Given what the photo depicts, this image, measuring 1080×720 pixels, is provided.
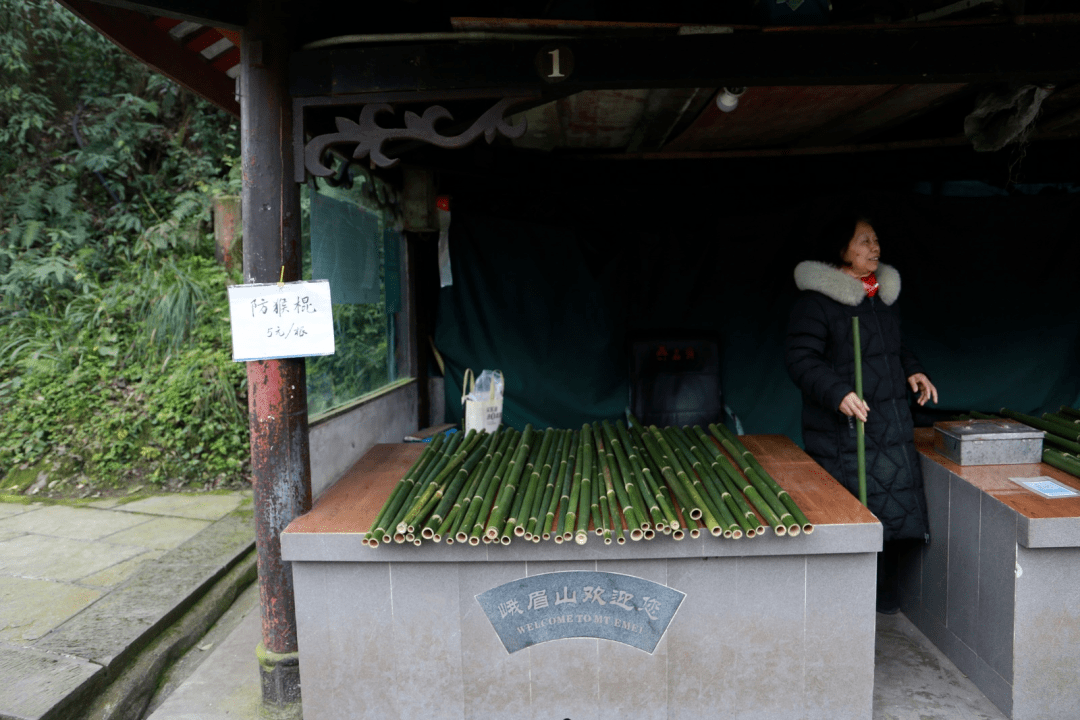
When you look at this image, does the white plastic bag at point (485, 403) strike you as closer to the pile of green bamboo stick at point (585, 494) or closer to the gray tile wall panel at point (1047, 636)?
the pile of green bamboo stick at point (585, 494)

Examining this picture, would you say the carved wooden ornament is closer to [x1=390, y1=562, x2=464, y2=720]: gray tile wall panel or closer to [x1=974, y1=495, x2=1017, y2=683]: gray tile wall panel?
[x1=390, y1=562, x2=464, y2=720]: gray tile wall panel

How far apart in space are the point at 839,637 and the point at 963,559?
0.76m

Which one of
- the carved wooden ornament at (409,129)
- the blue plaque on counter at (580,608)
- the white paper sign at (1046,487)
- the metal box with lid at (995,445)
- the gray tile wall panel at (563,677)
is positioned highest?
the carved wooden ornament at (409,129)

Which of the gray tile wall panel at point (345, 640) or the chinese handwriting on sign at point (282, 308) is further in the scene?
the chinese handwriting on sign at point (282, 308)

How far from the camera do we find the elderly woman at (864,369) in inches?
110

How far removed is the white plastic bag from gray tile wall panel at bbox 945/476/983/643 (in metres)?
2.45

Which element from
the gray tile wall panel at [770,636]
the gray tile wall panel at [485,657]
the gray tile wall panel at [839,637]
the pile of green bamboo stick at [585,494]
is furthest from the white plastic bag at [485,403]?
the gray tile wall panel at [839,637]

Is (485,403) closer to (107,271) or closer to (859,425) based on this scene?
(859,425)

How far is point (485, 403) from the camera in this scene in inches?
170

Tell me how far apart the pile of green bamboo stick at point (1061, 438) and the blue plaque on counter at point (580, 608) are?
1632 millimetres

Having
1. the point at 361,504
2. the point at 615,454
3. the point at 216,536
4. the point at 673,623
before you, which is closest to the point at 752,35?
the point at 615,454

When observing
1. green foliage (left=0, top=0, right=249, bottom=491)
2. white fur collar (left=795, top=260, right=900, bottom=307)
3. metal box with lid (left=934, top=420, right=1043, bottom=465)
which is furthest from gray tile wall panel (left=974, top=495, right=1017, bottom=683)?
green foliage (left=0, top=0, right=249, bottom=491)

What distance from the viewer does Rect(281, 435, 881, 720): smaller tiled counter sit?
2.17 metres

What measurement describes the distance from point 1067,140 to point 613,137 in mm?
2982
